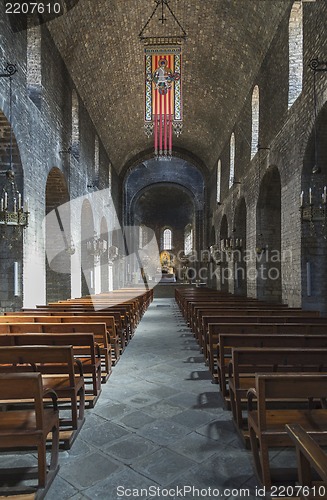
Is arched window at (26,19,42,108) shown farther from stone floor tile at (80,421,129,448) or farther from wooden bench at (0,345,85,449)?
stone floor tile at (80,421,129,448)

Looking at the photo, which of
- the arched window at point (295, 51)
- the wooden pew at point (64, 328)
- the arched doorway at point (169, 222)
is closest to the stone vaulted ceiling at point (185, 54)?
the arched window at point (295, 51)

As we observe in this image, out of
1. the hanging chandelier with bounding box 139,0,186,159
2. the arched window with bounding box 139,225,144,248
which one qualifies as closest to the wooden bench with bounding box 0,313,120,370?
the hanging chandelier with bounding box 139,0,186,159

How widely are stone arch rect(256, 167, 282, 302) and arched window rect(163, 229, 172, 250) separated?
87.4ft

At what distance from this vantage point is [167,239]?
39.3m

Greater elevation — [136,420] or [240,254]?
[240,254]

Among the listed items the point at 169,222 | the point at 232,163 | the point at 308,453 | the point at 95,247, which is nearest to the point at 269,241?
the point at 232,163

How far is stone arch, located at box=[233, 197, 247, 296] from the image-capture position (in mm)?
15641

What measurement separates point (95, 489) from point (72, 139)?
1327 centimetres

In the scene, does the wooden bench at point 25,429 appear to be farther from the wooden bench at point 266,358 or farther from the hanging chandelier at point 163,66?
the hanging chandelier at point 163,66

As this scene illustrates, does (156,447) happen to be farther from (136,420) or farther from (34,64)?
(34,64)

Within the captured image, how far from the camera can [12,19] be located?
8523 mm

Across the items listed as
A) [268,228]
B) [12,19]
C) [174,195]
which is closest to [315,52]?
[268,228]

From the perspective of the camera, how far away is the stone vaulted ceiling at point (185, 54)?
441 inches

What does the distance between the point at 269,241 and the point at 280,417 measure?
10053mm
